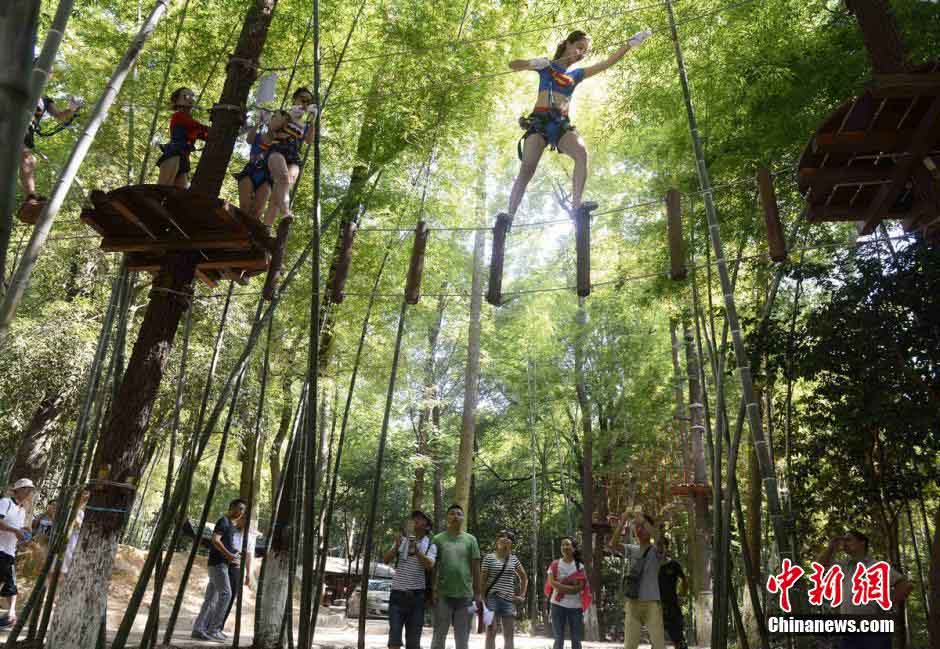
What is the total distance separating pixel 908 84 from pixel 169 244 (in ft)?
14.0

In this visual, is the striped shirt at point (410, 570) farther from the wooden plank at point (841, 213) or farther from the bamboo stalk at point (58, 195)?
the wooden plank at point (841, 213)

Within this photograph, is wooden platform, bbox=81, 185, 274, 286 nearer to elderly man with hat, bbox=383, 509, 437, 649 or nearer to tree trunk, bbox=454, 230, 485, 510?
elderly man with hat, bbox=383, 509, 437, 649

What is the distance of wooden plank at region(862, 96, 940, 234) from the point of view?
11.0 feet

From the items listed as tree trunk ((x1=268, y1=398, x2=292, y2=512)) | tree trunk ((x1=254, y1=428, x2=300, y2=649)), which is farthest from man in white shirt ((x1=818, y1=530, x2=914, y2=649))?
tree trunk ((x1=268, y1=398, x2=292, y2=512))

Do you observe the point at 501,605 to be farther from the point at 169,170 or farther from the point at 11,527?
the point at 169,170

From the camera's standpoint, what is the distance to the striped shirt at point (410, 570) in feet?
15.8

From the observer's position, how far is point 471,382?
988 centimetres

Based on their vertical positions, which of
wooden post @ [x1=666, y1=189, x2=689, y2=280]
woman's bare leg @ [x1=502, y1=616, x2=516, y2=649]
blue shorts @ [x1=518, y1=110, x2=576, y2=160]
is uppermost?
blue shorts @ [x1=518, y1=110, x2=576, y2=160]

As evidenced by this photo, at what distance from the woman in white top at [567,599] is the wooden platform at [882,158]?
133 inches

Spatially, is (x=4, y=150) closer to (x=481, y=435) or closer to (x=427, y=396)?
(x=427, y=396)

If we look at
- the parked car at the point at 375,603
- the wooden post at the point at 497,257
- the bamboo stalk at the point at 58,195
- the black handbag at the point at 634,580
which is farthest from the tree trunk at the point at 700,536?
the bamboo stalk at the point at 58,195

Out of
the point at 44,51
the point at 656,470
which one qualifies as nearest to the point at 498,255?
the point at 44,51

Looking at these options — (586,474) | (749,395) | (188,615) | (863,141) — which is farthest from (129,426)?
(586,474)

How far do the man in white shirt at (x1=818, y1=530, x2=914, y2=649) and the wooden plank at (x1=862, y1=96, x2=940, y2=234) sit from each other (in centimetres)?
203
